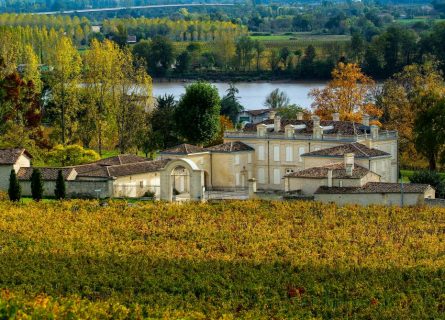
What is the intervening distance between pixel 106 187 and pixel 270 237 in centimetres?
1117

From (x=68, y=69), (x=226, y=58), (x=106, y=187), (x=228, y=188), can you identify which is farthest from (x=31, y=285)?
(x=226, y=58)

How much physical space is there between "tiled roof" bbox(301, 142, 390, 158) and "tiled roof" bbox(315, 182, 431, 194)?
350 centimetres

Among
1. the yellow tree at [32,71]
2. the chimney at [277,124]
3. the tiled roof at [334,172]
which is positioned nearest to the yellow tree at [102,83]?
the yellow tree at [32,71]

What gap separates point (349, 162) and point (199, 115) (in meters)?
14.2

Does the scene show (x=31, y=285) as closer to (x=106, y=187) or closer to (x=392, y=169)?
(x=106, y=187)

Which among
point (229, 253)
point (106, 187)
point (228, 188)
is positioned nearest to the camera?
point (229, 253)

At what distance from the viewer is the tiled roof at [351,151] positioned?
4764cm

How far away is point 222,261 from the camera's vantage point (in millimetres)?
34719

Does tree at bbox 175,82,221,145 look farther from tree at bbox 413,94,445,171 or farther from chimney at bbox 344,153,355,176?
chimney at bbox 344,153,355,176

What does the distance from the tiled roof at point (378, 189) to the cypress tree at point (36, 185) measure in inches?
401

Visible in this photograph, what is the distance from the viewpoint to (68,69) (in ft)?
204

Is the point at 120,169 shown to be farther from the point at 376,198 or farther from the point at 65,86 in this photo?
the point at 65,86

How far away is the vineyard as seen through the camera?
98.9 feet

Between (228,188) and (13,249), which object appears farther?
(228,188)
